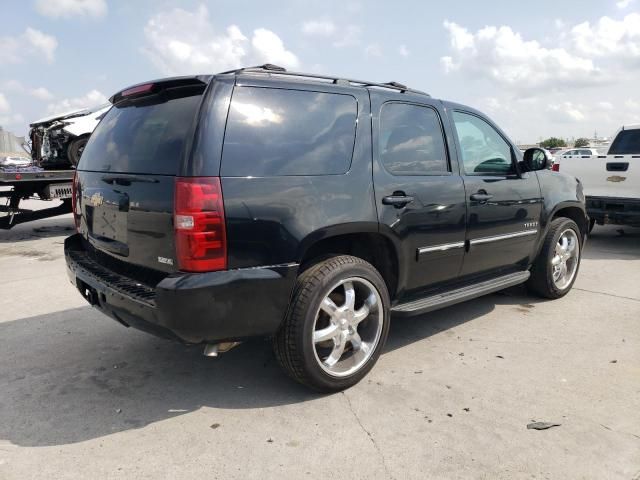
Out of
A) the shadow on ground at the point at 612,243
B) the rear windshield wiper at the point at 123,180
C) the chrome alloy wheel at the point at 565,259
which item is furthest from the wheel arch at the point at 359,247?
the shadow on ground at the point at 612,243

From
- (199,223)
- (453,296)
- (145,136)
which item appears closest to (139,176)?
(145,136)

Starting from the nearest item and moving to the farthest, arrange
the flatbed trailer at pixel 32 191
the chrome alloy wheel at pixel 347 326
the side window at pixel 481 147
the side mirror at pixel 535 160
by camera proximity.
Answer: the chrome alloy wheel at pixel 347 326
the side window at pixel 481 147
the side mirror at pixel 535 160
the flatbed trailer at pixel 32 191

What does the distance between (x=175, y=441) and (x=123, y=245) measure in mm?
1154

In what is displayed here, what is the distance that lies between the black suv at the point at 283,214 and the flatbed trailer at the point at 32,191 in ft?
18.8

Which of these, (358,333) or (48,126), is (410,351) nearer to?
(358,333)

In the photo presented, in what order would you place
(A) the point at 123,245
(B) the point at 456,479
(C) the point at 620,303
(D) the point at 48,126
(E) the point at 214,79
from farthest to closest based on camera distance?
(D) the point at 48,126 → (C) the point at 620,303 → (A) the point at 123,245 → (E) the point at 214,79 → (B) the point at 456,479

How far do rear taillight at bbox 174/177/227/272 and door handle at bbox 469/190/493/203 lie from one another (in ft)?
7.04

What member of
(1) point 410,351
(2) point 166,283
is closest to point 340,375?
(1) point 410,351

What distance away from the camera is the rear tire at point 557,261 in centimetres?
496

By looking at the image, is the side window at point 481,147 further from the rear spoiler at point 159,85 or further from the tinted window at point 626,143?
the tinted window at point 626,143

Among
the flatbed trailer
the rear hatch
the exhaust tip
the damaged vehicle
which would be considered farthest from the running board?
the damaged vehicle

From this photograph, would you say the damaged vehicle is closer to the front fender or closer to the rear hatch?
the rear hatch

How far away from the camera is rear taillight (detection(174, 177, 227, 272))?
102 inches

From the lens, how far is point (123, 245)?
3043mm
